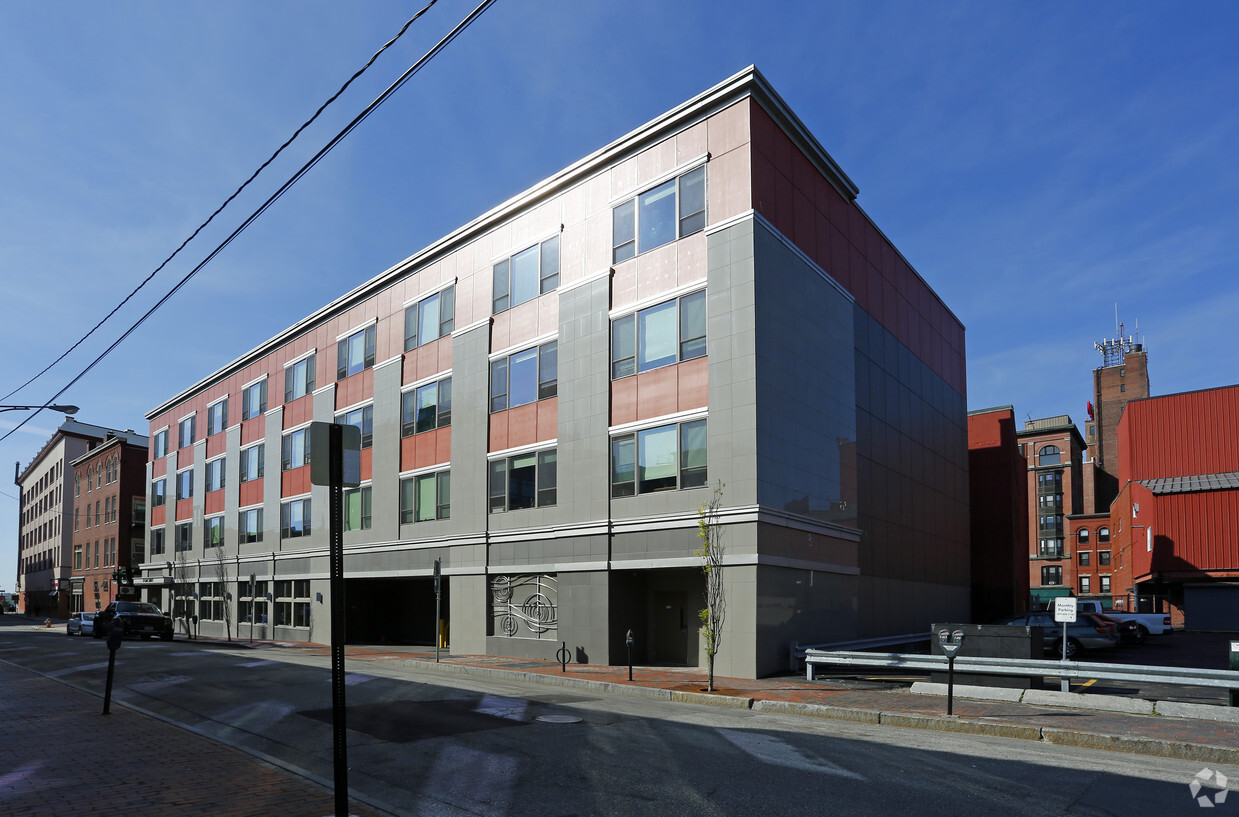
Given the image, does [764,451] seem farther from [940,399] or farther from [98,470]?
[98,470]

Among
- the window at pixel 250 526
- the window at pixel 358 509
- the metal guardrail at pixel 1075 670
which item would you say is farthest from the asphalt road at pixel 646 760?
the window at pixel 250 526

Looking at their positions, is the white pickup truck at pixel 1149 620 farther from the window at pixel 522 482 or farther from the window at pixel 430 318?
the window at pixel 430 318

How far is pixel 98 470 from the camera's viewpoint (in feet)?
254

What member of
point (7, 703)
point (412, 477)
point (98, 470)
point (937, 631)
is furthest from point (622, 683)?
point (98, 470)

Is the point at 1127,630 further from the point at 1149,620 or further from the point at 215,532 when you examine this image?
the point at 215,532

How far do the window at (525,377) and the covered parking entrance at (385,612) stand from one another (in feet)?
37.8

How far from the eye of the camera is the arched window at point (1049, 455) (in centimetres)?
9900

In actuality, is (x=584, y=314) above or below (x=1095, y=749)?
above

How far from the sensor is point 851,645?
2534 centimetres

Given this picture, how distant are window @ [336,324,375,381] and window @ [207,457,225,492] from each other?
49.9ft

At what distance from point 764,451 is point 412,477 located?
16.8 metres

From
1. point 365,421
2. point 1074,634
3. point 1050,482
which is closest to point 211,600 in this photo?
point 365,421

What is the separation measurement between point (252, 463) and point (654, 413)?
31.0 m

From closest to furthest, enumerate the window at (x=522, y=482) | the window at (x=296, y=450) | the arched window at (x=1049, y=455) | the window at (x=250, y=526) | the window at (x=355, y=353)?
the window at (x=522, y=482), the window at (x=355, y=353), the window at (x=296, y=450), the window at (x=250, y=526), the arched window at (x=1049, y=455)
